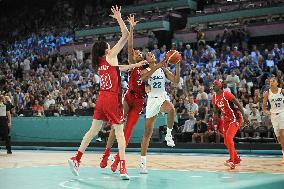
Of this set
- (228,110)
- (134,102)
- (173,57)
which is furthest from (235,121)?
(134,102)

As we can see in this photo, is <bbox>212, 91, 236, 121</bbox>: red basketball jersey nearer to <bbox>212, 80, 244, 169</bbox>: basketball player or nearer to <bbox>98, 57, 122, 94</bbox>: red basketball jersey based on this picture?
<bbox>212, 80, 244, 169</bbox>: basketball player

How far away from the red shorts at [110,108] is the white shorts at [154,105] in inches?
51.2

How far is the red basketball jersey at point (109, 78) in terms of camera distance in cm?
805

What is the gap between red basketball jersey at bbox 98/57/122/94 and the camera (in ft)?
26.4

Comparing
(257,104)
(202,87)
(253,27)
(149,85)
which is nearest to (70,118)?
(202,87)

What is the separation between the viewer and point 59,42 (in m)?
33.7

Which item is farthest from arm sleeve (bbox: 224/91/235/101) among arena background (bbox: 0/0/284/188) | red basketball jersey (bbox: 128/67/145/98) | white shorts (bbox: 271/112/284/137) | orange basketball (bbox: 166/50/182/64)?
red basketball jersey (bbox: 128/67/145/98)

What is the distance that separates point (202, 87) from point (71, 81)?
9179mm

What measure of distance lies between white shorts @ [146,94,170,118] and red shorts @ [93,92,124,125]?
130cm

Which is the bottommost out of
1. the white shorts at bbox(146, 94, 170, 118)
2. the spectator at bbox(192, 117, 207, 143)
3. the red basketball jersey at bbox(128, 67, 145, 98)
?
the spectator at bbox(192, 117, 207, 143)

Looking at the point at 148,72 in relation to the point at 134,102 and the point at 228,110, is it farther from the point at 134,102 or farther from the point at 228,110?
the point at 228,110

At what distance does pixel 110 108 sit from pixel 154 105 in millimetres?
1582

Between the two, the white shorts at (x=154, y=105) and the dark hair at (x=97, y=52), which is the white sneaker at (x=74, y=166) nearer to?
the dark hair at (x=97, y=52)

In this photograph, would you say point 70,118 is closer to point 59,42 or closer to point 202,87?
point 202,87
